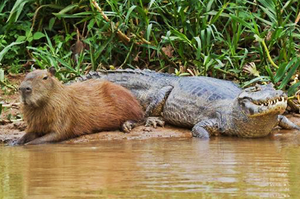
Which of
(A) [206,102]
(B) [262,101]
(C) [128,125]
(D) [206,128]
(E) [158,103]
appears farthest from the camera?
(E) [158,103]

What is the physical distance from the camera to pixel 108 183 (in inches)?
200

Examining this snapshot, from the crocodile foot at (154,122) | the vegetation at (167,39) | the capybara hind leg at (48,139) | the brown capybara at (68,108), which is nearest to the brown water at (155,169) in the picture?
the capybara hind leg at (48,139)

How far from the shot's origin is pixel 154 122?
8773 mm

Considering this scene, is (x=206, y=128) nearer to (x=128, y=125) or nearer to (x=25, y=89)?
(x=128, y=125)

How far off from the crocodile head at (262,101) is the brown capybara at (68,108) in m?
1.32

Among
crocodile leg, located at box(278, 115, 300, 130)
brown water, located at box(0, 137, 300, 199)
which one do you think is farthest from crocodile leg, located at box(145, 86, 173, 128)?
crocodile leg, located at box(278, 115, 300, 130)


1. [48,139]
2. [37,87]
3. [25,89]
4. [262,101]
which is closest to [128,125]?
[48,139]

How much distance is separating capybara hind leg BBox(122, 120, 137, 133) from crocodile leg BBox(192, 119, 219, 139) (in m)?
0.71

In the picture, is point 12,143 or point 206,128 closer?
point 12,143

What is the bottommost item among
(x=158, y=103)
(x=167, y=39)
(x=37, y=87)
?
(x=158, y=103)

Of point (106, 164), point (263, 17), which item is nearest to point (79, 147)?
point (106, 164)

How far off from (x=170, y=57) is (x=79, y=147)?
2.81 metres

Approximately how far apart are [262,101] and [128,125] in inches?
61.2

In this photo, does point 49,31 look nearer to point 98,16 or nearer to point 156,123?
point 98,16
